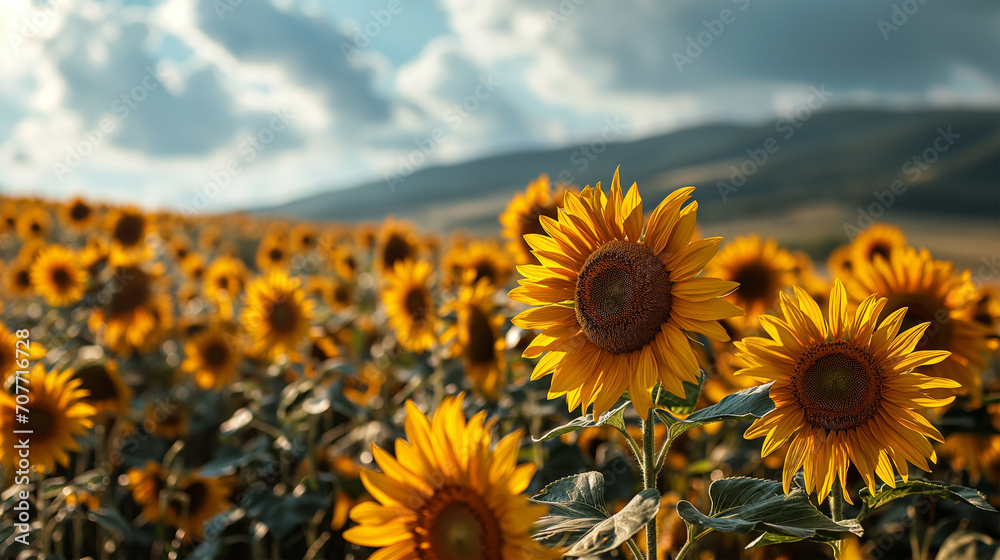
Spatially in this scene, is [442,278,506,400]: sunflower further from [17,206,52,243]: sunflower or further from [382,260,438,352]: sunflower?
[17,206,52,243]: sunflower

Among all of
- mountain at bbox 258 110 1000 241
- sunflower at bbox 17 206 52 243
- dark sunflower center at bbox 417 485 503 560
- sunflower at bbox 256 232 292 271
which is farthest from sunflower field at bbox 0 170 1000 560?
mountain at bbox 258 110 1000 241

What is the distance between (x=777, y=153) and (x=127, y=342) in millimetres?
157086

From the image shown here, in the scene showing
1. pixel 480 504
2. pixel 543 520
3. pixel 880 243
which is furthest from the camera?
pixel 880 243

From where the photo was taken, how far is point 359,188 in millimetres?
189500

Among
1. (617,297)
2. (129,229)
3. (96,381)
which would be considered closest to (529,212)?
(617,297)

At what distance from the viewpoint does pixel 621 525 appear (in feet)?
4.46

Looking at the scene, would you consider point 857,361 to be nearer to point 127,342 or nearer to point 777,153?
point 127,342

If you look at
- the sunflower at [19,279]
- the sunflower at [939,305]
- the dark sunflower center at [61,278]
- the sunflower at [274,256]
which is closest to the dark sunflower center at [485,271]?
the sunflower at [939,305]

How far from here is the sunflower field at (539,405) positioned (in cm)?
151

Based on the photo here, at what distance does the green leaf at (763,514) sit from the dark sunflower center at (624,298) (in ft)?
1.53

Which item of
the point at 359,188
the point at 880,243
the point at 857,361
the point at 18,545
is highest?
the point at 359,188

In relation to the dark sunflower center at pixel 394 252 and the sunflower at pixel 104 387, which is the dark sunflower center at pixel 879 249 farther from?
the sunflower at pixel 104 387

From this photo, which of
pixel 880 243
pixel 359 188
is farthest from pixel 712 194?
pixel 880 243

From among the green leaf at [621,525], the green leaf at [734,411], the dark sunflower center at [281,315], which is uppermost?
the dark sunflower center at [281,315]
